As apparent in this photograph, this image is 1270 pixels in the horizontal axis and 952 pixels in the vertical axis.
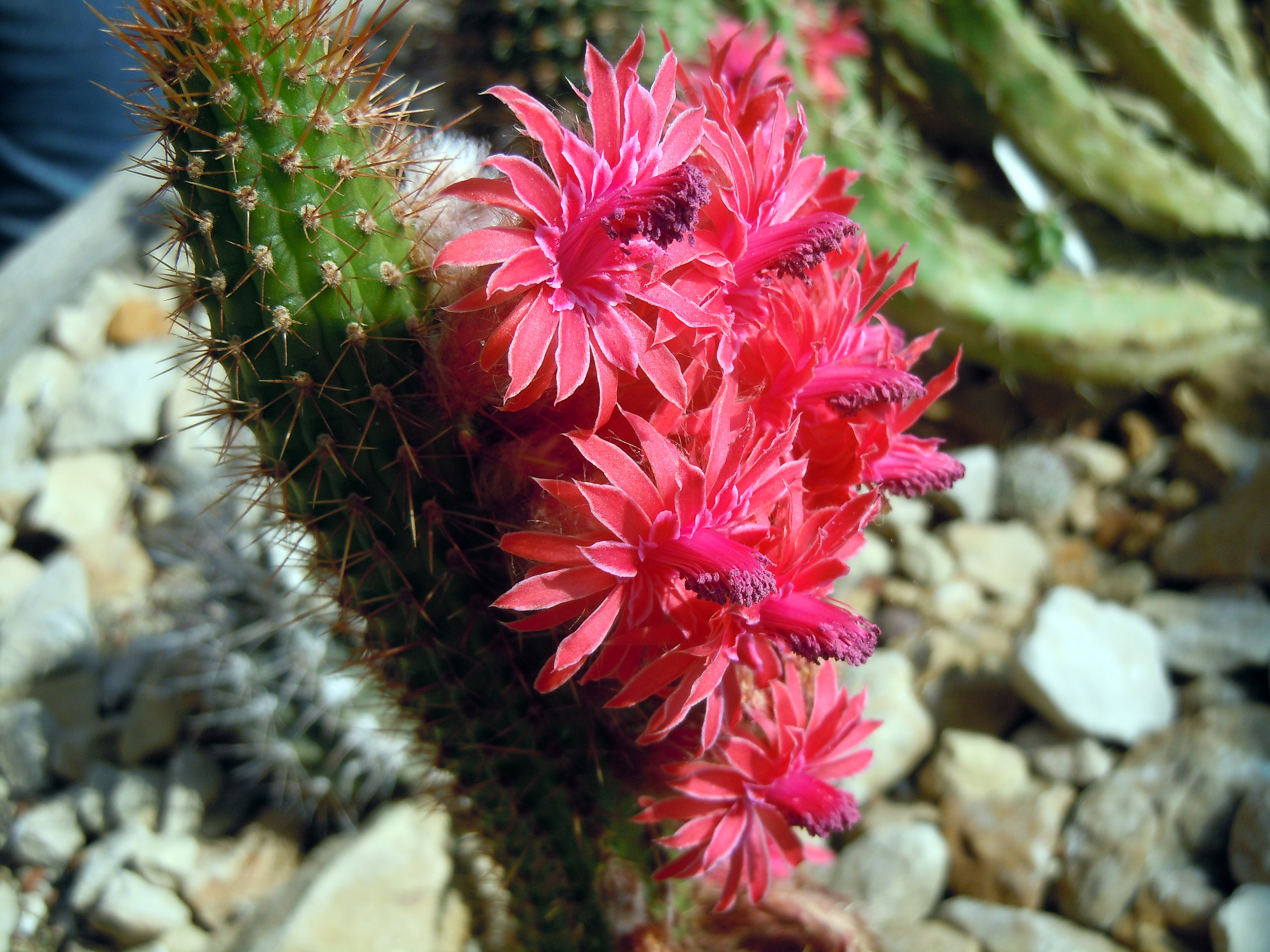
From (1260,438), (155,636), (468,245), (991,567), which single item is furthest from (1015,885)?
(155,636)

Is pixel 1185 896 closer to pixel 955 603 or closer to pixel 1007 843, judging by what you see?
pixel 1007 843

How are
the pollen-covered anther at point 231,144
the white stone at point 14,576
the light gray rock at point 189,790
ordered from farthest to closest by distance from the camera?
the white stone at point 14,576, the light gray rock at point 189,790, the pollen-covered anther at point 231,144

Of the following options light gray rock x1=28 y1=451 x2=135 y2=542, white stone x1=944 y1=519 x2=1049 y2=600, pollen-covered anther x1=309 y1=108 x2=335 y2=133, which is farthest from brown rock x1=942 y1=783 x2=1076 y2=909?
light gray rock x1=28 y1=451 x2=135 y2=542

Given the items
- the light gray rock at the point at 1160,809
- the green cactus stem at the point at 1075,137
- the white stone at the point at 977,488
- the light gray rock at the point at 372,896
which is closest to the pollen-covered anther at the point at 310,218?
the light gray rock at the point at 372,896

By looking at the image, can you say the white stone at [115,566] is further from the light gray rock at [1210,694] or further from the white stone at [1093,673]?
the light gray rock at [1210,694]

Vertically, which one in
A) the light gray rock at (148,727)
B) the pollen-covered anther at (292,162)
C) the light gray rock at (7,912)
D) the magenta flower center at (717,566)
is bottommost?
the light gray rock at (7,912)

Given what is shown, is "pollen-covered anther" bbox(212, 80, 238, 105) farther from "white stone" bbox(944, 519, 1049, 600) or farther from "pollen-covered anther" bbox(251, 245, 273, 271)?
"white stone" bbox(944, 519, 1049, 600)

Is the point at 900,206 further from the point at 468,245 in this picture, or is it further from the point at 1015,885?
the point at 468,245
